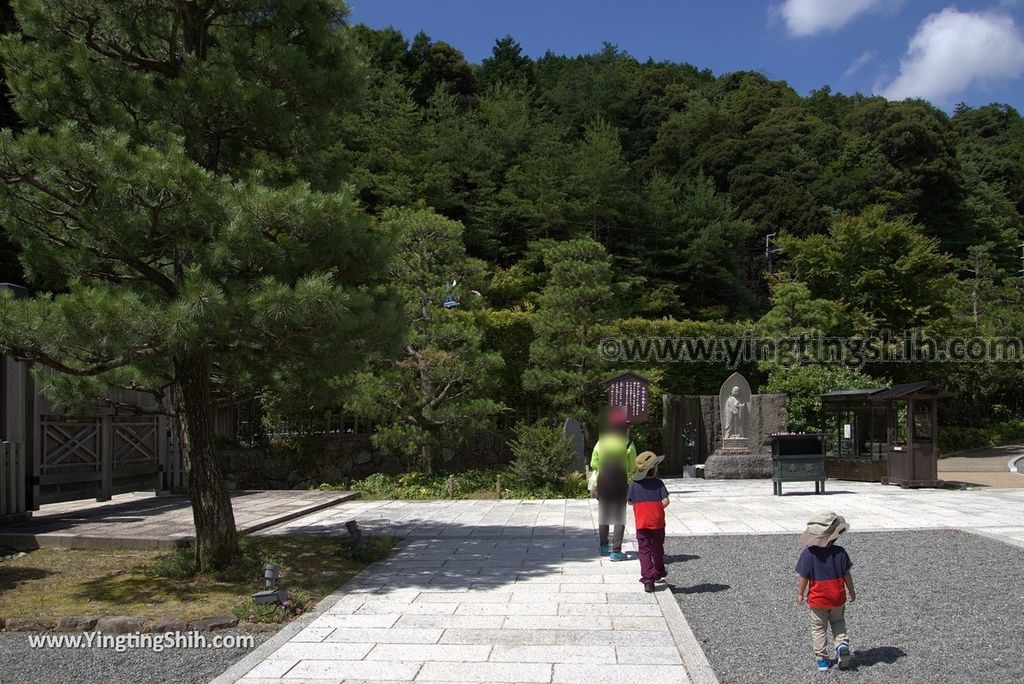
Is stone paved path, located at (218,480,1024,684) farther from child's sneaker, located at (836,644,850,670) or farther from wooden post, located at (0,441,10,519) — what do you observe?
wooden post, located at (0,441,10,519)

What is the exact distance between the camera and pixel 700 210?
3141 cm

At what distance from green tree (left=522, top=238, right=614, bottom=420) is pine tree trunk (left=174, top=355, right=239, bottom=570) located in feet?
31.9

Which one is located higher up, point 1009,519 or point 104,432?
point 104,432

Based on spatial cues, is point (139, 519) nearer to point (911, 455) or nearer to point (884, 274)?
point (911, 455)

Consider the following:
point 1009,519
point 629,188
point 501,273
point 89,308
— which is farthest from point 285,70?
point 629,188

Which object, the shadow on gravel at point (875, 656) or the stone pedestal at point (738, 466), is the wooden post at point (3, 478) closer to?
the shadow on gravel at point (875, 656)

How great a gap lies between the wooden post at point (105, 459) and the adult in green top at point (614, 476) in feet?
26.8

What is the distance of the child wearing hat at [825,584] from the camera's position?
4.71 metres

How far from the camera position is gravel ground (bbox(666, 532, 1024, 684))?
15.3 feet

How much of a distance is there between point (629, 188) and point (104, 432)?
2362 cm

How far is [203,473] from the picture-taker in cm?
733

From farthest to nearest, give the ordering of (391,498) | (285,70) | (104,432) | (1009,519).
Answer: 1. (391,498)
2. (104,432)
3. (1009,519)
4. (285,70)

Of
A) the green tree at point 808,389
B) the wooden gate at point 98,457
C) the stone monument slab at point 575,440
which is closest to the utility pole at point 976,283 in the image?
the green tree at point 808,389

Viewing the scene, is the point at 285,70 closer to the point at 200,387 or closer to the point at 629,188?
the point at 200,387
